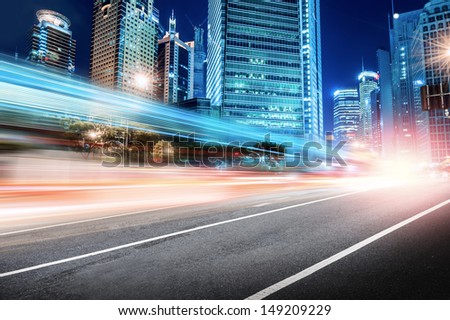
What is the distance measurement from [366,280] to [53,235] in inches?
259

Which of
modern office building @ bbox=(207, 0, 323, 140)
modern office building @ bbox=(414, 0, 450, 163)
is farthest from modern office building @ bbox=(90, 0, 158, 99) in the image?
modern office building @ bbox=(414, 0, 450, 163)

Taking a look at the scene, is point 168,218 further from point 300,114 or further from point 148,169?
point 300,114

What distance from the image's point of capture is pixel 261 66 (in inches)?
4879

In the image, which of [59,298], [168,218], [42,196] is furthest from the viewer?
[42,196]

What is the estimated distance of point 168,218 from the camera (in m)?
8.05

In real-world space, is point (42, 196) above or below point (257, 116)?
below

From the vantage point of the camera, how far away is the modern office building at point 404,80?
157 meters

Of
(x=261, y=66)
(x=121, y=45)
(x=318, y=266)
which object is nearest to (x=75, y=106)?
(x=318, y=266)

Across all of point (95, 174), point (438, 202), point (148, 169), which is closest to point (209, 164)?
point (148, 169)

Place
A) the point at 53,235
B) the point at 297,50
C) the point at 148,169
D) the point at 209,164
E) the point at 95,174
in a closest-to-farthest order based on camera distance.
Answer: the point at 53,235
the point at 95,174
the point at 148,169
the point at 209,164
the point at 297,50

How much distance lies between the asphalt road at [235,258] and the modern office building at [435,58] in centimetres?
12776
